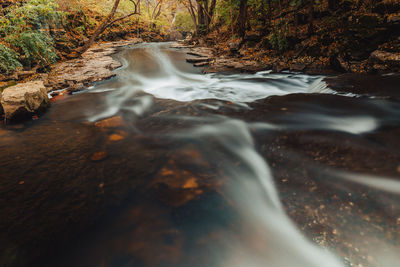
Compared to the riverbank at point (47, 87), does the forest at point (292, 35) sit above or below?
above

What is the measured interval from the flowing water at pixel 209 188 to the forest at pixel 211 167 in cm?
1

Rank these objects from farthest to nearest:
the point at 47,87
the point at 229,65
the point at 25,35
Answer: the point at 229,65
the point at 25,35
the point at 47,87

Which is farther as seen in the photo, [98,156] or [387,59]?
[387,59]

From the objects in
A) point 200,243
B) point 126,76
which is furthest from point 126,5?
point 200,243

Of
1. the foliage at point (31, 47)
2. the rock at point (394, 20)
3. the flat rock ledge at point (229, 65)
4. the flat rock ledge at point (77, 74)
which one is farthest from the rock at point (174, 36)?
the rock at point (394, 20)

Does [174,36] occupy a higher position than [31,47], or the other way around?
[174,36]

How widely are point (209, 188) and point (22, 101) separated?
4377mm

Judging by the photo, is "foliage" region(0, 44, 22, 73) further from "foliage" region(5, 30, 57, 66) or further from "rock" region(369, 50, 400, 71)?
"rock" region(369, 50, 400, 71)

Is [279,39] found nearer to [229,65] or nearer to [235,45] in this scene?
[229,65]

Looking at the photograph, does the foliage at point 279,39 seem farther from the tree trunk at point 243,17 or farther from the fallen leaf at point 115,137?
the fallen leaf at point 115,137

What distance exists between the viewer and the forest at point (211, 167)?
1499 millimetres

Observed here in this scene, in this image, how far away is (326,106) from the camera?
148 inches

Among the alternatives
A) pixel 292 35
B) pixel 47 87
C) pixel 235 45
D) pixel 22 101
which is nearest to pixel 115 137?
pixel 22 101

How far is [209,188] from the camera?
2064 mm
